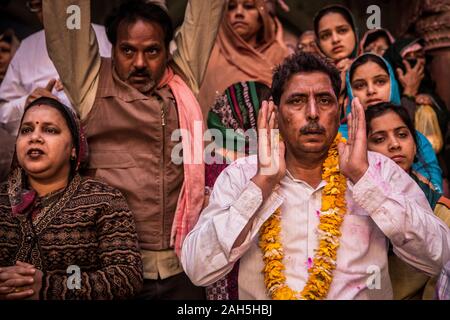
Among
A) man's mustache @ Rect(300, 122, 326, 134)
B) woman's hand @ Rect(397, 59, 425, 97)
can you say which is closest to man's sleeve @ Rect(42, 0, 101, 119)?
man's mustache @ Rect(300, 122, 326, 134)

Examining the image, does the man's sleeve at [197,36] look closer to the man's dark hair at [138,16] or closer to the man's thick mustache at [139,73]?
the man's dark hair at [138,16]

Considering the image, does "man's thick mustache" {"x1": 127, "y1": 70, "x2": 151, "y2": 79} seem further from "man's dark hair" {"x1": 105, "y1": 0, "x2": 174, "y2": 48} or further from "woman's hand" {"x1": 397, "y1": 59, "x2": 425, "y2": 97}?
"woman's hand" {"x1": 397, "y1": 59, "x2": 425, "y2": 97}

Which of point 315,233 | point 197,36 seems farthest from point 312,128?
point 197,36

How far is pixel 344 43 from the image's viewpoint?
15.9ft

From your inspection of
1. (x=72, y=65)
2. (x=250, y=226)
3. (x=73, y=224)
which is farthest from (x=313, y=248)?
(x=72, y=65)

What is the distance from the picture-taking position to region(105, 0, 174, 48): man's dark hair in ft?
13.5

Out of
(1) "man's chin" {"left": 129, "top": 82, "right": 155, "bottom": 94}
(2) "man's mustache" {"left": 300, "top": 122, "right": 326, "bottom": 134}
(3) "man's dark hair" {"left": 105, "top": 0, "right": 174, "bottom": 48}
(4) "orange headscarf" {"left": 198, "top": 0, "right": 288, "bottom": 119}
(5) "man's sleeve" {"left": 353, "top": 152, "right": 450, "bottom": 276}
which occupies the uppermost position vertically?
(3) "man's dark hair" {"left": 105, "top": 0, "right": 174, "bottom": 48}

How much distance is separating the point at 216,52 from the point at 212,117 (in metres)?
0.84

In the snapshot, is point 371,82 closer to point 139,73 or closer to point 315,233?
point 315,233

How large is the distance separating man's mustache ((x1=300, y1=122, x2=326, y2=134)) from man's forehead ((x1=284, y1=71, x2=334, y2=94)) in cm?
21

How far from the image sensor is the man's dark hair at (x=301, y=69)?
3.75 meters

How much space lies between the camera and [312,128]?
3559 millimetres

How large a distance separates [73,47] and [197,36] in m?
0.79

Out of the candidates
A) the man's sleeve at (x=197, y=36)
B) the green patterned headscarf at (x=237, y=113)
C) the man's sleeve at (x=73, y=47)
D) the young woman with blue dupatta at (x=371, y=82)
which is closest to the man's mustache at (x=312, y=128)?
the green patterned headscarf at (x=237, y=113)
